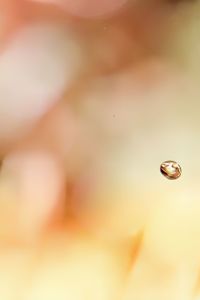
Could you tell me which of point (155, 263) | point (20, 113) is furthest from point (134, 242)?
point (20, 113)

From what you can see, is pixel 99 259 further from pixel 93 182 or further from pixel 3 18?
pixel 3 18

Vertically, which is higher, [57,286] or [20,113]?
[20,113]

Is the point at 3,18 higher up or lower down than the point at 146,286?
higher up

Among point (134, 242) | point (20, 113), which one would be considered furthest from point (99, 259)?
point (20, 113)

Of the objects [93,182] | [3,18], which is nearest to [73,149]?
[93,182]

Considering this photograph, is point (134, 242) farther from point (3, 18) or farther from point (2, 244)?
point (3, 18)

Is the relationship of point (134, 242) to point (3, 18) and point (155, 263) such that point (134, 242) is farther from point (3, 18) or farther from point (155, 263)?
point (3, 18)
